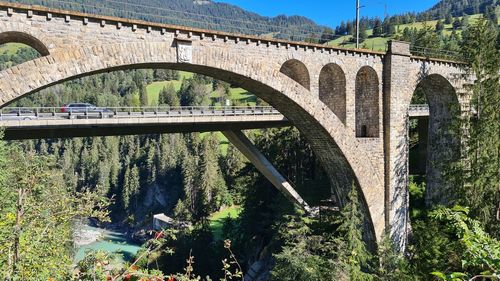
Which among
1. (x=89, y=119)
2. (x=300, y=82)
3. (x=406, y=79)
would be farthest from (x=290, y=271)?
(x=89, y=119)

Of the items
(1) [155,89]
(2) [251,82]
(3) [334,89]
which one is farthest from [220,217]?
(1) [155,89]

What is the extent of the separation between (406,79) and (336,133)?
483cm

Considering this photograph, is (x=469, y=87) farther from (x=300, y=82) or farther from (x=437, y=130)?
(x=300, y=82)

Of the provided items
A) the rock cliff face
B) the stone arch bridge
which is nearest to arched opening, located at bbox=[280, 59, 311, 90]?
the stone arch bridge

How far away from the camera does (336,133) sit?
57.7 ft

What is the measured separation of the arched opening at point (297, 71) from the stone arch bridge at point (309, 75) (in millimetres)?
49

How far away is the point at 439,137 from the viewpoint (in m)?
23.1

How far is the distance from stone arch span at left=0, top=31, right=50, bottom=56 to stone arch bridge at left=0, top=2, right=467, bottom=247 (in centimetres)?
4

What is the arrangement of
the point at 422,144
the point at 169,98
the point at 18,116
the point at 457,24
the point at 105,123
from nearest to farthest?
the point at 18,116
the point at 105,123
the point at 422,144
the point at 169,98
the point at 457,24

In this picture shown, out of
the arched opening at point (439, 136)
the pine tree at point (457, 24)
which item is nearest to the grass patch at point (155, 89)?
the pine tree at point (457, 24)

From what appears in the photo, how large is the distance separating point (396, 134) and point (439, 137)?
560cm

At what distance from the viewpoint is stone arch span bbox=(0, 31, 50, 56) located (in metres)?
11.0

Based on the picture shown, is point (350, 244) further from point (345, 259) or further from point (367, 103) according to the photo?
point (367, 103)

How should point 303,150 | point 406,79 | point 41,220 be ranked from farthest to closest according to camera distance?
point 303,150
point 406,79
point 41,220
